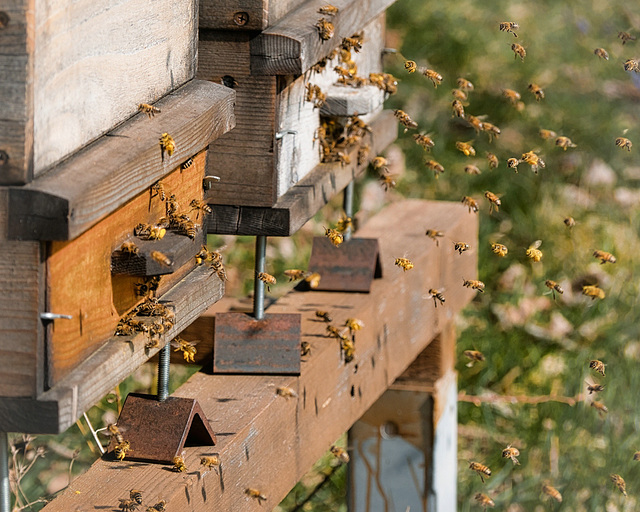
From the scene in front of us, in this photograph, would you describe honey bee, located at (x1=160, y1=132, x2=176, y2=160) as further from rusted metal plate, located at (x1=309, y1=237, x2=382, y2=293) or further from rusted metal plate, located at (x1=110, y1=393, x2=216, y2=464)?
rusted metal plate, located at (x1=309, y1=237, x2=382, y2=293)

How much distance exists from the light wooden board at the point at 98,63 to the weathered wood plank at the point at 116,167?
1.1 inches

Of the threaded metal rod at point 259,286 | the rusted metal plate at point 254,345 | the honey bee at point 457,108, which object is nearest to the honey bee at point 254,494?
the rusted metal plate at point 254,345

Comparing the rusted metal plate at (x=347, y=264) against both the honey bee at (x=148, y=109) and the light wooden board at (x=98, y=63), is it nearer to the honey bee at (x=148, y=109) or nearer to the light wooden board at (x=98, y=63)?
the light wooden board at (x=98, y=63)

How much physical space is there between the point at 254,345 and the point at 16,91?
1.04 metres

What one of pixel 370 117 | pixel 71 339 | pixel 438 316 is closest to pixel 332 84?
pixel 370 117

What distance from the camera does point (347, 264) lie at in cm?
273

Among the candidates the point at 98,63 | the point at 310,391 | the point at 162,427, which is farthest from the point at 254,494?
the point at 98,63

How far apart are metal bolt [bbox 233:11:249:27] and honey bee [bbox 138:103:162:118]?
40 centimetres

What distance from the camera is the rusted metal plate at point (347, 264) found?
2695 millimetres

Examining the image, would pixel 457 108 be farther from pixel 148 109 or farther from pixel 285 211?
pixel 148 109

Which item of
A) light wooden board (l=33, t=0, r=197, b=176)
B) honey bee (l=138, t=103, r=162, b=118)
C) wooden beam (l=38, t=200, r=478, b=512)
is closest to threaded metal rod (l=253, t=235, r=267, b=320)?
wooden beam (l=38, t=200, r=478, b=512)

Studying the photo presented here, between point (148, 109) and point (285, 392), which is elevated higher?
point (148, 109)

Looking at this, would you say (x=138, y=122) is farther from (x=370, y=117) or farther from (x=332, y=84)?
(x=370, y=117)

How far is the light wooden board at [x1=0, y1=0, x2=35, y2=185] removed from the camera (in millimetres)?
1246
